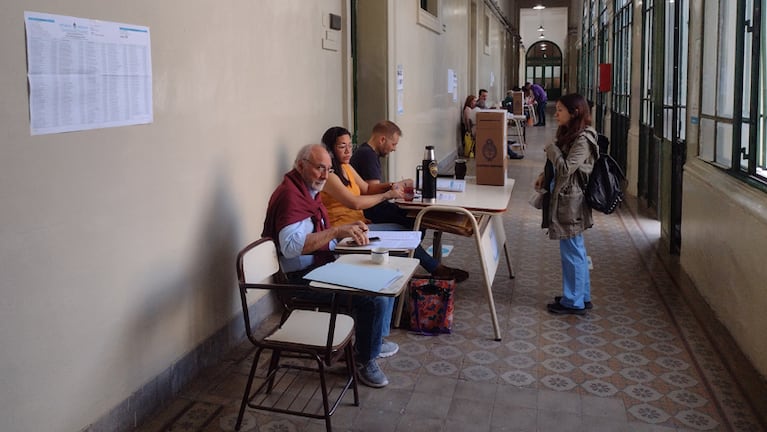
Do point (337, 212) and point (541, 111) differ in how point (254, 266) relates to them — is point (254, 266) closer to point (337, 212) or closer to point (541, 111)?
point (337, 212)

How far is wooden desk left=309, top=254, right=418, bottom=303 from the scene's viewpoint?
2719 millimetres

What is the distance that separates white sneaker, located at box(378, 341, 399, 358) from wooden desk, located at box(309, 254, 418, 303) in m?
0.84

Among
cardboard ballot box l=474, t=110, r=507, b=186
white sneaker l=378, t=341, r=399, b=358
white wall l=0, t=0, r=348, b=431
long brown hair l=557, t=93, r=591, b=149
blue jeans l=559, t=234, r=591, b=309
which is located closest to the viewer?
white wall l=0, t=0, r=348, b=431

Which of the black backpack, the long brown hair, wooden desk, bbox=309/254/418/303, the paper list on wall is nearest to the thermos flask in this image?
the long brown hair

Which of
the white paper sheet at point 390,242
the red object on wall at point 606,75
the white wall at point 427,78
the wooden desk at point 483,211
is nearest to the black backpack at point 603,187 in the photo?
the wooden desk at point 483,211

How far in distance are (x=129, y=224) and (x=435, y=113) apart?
299 inches

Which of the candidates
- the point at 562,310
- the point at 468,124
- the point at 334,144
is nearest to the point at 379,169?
the point at 334,144

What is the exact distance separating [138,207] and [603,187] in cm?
277

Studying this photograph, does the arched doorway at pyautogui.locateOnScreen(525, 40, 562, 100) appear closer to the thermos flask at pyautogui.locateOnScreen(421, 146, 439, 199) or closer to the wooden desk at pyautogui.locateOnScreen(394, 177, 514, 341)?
the wooden desk at pyautogui.locateOnScreen(394, 177, 514, 341)

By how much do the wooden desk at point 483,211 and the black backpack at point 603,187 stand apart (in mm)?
525

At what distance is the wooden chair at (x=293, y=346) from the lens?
115 inches

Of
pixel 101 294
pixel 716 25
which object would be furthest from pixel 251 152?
pixel 716 25

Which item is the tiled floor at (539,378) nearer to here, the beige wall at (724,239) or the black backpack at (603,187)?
the beige wall at (724,239)

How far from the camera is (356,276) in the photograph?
2869 millimetres
